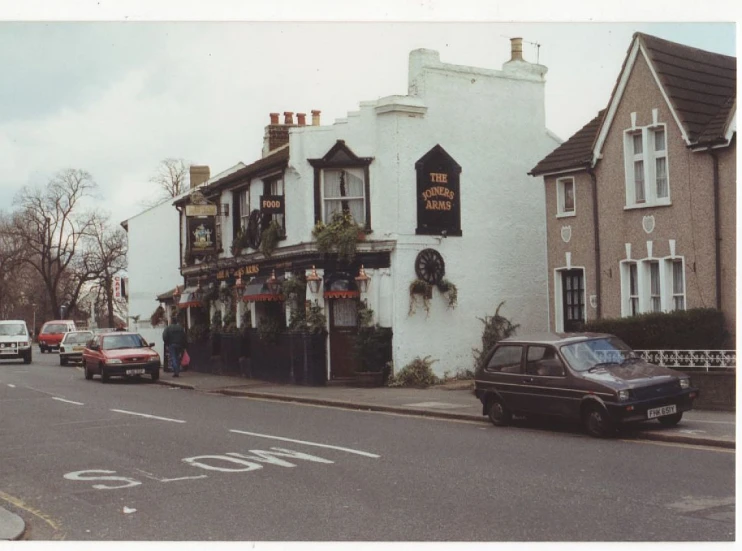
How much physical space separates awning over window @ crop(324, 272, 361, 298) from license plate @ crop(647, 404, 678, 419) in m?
12.7

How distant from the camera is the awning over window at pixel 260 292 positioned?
28547 mm

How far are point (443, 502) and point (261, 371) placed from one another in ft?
66.6

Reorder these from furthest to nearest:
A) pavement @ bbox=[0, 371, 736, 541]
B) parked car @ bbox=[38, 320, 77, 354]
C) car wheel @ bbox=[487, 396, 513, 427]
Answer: parked car @ bbox=[38, 320, 77, 354] < car wheel @ bbox=[487, 396, 513, 427] < pavement @ bbox=[0, 371, 736, 541]

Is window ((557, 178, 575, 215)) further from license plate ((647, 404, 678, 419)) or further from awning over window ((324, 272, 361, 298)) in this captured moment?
license plate ((647, 404, 678, 419))

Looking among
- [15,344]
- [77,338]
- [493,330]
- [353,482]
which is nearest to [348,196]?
[493,330]

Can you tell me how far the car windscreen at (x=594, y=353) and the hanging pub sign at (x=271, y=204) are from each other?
548 inches

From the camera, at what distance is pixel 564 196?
24875 mm

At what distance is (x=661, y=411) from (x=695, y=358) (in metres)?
4.10

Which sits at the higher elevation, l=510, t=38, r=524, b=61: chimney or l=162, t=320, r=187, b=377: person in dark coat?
l=510, t=38, r=524, b=61: chimney

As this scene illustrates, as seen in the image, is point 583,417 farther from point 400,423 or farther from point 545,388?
point 400,423

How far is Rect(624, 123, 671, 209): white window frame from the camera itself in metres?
21.6

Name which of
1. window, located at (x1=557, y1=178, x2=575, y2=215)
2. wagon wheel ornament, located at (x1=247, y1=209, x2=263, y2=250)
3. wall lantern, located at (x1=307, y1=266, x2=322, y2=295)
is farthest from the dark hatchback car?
wagon wheel ornament, located at (x1=247, y1=209, x2=263, y2=250)

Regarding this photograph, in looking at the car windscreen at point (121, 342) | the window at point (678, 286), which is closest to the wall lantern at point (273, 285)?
the car windscreen at point (121, 342)

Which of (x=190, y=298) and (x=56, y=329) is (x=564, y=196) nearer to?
(x=190, y=298)
